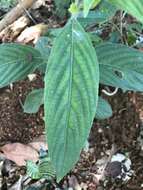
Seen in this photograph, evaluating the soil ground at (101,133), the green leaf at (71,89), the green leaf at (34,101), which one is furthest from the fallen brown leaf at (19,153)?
the green leaf at (71,89)

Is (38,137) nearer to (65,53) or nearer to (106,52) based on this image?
(106,52)

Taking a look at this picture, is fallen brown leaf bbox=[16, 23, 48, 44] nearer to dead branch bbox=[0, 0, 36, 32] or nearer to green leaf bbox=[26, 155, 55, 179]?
dead branch bbox=[0, 0, 36, 32]

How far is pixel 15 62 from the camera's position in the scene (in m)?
0.94

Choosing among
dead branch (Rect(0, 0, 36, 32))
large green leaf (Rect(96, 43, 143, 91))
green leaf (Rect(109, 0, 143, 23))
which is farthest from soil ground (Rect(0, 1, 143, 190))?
green leaf (Rect(109, 0, 143, 23))

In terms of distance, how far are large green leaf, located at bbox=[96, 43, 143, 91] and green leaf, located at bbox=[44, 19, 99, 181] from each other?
16cm

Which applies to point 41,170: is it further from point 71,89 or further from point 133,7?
point 133,7

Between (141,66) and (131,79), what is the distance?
35 millimetres

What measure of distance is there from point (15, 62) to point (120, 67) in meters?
0.22

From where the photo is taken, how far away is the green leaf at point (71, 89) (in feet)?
2.48

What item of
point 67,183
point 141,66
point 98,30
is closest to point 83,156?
point 67,183

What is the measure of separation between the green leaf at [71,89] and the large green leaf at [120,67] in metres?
0.16

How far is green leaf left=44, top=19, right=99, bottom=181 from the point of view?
76 cm

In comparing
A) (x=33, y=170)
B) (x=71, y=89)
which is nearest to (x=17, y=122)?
(x=33, y=170)

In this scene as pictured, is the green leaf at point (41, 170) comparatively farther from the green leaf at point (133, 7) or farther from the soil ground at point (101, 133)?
the green leaf at point (133, 7)
